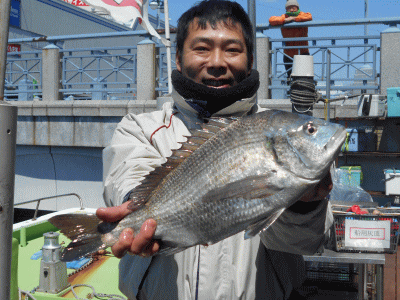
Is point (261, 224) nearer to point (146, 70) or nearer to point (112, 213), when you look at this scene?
point (112, 213)

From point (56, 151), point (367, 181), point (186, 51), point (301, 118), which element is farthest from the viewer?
point (56, 151)

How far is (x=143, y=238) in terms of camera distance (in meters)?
1.70

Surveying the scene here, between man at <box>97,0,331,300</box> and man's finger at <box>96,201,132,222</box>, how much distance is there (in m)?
0.12

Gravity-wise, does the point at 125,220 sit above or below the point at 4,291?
above

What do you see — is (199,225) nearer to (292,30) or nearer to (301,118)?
(301,118)

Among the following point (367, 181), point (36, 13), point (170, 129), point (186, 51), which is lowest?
point (367, 181)

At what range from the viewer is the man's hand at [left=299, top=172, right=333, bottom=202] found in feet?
5.56

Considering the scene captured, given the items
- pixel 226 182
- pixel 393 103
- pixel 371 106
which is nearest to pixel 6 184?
pixel 226 182

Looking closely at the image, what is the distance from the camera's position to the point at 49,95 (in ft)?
35.8

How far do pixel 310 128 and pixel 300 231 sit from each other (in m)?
0.47

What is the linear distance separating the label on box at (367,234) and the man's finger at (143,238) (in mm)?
2592

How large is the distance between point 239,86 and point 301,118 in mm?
570

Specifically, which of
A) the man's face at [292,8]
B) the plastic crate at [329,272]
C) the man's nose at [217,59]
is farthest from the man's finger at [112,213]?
the man's face at [292,8]

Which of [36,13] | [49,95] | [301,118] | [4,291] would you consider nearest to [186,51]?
[301,118]
